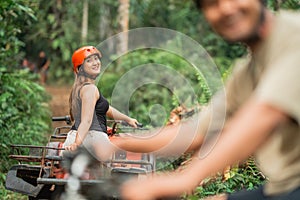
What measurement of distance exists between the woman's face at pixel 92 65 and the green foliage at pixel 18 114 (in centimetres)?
231

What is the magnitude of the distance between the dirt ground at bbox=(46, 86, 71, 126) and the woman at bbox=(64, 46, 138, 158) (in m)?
7.44

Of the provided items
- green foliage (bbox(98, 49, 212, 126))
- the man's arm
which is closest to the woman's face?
the man's arm

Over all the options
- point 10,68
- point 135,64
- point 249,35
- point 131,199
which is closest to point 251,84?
point 249,35

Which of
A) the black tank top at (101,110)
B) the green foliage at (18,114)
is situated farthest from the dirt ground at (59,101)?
the black tank top at (101,110)

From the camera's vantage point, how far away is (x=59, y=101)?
18.8 m

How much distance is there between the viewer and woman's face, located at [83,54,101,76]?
253 inches

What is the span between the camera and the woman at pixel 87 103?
589cm

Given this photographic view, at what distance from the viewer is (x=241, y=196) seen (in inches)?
98.7

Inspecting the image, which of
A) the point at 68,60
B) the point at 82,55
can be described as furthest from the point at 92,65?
the point at 68,60

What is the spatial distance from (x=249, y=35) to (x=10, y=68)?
8.88 m

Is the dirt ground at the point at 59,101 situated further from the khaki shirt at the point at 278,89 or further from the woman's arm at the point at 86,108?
the khaki shirt at the point at 278,89

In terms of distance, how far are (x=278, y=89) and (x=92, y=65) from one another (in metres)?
4.67

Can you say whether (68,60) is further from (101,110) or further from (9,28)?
(101,110)

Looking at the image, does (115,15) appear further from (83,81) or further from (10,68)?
(83,81)
